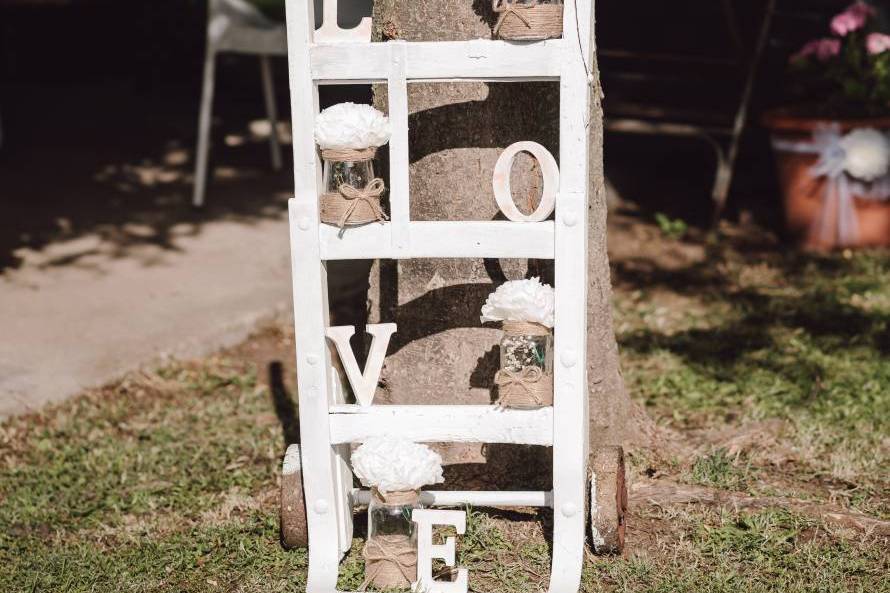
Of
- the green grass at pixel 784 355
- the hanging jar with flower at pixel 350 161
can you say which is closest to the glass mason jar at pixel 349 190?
the hanging jar with flower at pixel 350 161

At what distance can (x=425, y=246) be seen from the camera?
8.23ft

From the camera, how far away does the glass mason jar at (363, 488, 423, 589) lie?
261 cm

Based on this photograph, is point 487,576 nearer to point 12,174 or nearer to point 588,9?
point 588,9

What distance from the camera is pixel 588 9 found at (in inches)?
94.8

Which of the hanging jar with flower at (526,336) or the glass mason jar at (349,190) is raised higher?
the glass mason jar at (349,190)

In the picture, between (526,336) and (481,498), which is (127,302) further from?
(526,336)

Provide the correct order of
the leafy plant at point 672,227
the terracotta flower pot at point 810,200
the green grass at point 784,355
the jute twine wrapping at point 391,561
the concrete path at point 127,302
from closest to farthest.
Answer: the jute twine wrapping at point 391,561
the green grass at point 784,355
the concrete path at point 127,302
the terracotta flower pot at point 810,200
the leafy plant at point 672,227

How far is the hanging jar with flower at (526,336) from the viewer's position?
2.53 meters

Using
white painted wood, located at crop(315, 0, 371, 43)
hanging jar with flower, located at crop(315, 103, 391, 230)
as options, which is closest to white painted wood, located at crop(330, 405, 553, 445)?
hanging jar with flower, located at crop(315, 103, 391, 230)

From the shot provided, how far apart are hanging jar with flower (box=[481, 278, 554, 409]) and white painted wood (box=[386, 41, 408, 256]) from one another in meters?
0.27

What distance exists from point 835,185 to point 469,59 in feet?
11.4

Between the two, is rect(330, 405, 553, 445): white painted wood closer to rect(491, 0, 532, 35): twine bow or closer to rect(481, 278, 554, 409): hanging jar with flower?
rect(481, 278, 554, 409): hanging jar with flower

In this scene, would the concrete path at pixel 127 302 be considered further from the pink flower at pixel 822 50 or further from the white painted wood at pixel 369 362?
the pink flower at pixel 822 50

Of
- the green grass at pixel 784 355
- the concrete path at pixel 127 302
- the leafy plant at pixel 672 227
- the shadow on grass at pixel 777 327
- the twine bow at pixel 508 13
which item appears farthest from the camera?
the leafy plant at pixel 672 227
